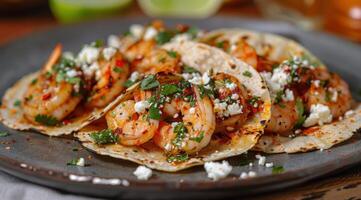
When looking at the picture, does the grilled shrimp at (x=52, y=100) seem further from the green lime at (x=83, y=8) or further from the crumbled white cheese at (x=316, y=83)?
the green lime at (x=83, y=8)

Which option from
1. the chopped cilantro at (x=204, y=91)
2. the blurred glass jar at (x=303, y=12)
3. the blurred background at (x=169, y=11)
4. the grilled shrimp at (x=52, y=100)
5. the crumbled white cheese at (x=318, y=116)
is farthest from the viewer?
the blurred glass jar at (x=303, y=12)

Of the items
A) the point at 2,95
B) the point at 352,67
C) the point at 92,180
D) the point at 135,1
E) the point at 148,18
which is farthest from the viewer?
the point at 135,1

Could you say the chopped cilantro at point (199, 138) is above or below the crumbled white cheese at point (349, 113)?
below

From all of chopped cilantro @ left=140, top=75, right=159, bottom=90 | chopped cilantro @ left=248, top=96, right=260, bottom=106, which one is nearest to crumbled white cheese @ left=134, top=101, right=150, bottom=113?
chopped cilantro @ left=140, top=75, right=159, bottom=90

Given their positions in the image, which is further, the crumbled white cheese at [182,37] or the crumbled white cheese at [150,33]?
the crumbled white cheese at [150,33]

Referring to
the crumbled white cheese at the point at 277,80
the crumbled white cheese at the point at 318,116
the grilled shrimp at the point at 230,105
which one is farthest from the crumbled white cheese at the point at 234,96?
the crumbled white cheese at the point at 318,116

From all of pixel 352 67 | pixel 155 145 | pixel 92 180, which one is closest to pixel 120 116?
pixel 155 145

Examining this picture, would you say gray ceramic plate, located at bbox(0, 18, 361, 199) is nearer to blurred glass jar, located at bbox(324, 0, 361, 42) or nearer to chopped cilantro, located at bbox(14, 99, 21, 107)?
chopped cilantro, located at bbox(14, 99, 21, 107)

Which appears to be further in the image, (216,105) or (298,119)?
(298,119)

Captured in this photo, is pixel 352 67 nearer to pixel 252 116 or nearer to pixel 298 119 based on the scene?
pixel 298 119
